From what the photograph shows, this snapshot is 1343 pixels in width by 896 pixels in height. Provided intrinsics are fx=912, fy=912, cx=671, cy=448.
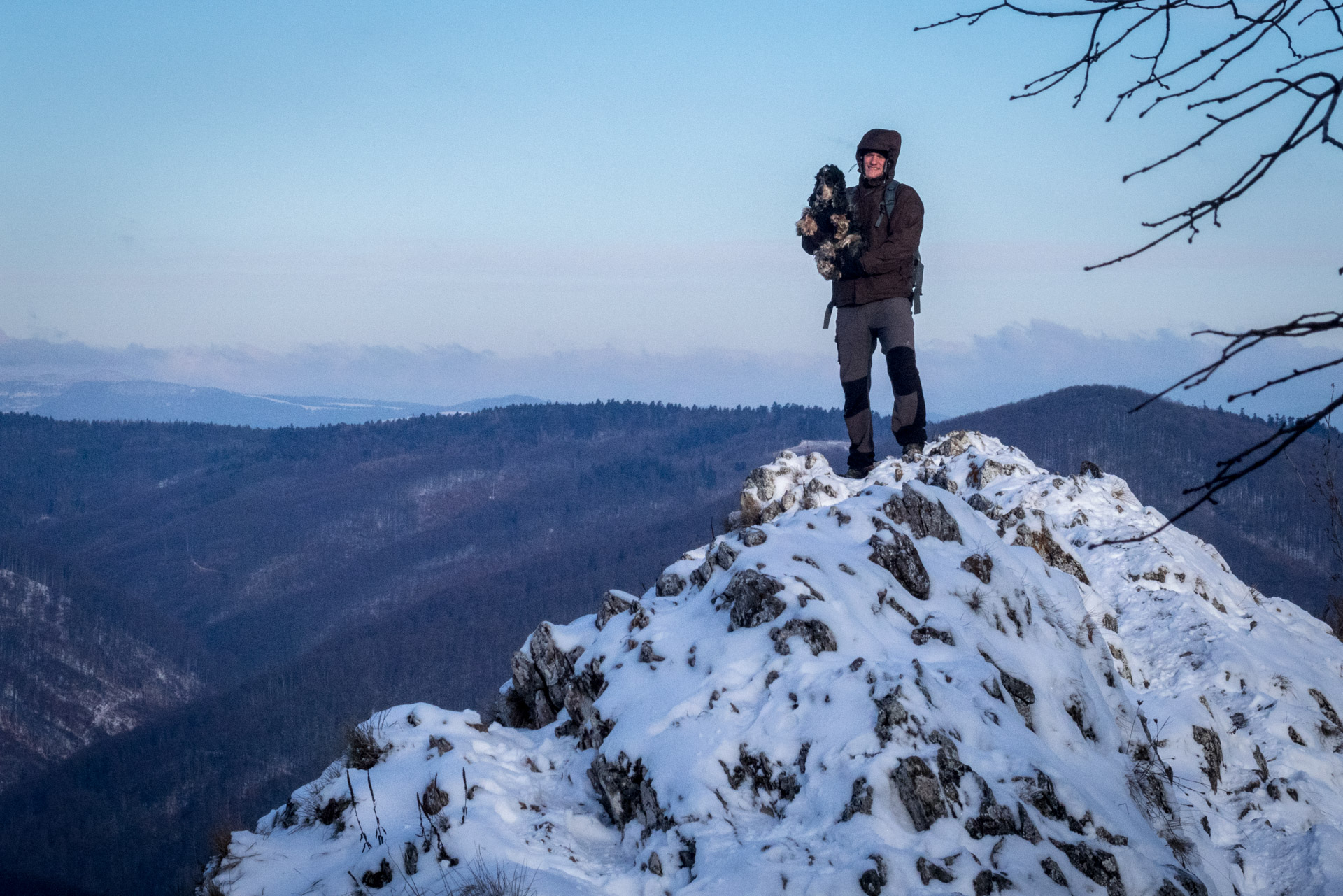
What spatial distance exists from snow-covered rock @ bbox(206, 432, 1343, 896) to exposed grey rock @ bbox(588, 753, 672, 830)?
2cm

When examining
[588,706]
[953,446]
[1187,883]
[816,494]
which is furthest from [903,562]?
[953,446]

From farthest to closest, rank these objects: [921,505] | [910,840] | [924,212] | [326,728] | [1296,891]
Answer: [326,728] < [924,212] < [921,505] < [1296,891] < [910,840]

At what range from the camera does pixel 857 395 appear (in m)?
13.0

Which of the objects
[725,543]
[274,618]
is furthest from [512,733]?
[274,618]

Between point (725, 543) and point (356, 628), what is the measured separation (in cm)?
16520

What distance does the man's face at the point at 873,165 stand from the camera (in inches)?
465

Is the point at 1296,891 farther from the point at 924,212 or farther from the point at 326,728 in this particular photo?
the point at 326,728

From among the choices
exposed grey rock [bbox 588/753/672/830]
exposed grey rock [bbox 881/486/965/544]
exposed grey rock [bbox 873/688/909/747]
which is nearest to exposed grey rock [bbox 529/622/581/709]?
exposed grey rock [bbox 588/753/672/830]

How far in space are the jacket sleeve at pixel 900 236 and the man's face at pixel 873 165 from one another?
0.37 m

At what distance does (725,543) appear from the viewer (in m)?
8.72

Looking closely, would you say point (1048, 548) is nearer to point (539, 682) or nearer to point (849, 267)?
point (849, 267)

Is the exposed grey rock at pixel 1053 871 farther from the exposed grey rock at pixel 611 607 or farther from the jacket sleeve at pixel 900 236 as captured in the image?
the jacket sleeve at pixel 900 236

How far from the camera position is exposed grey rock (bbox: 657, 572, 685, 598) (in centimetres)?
906

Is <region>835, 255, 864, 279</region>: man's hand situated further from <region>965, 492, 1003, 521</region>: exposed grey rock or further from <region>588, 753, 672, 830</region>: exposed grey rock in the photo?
<region>588, 753, 672, 830</region>: exposed grey rock
